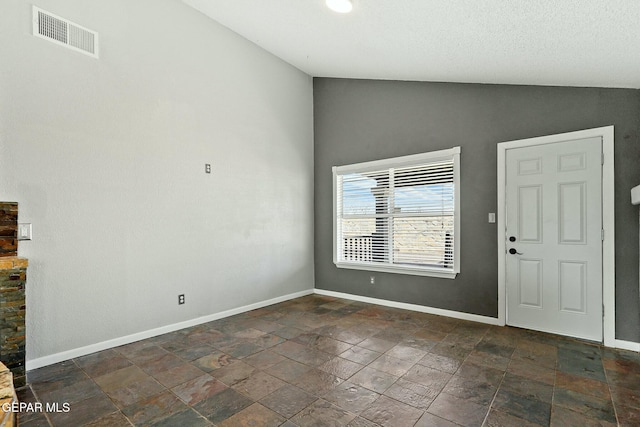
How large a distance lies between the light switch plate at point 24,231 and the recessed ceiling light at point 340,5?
3277mm

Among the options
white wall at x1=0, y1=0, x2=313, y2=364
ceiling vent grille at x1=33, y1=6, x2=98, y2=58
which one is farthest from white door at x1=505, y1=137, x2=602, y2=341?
ceiling vent grille at x1=33, y1=6, x2=98, y2=58

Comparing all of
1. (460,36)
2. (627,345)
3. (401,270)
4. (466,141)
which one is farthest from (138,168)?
(627,345)

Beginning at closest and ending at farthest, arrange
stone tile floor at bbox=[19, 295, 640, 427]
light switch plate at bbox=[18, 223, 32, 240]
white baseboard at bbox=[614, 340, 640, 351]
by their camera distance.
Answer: stone tile floor at bbox=[19, 295, 640, 427], light switch plate at bbox=[18, 223, 32, 240], white baseboard at bbox=[614, 340, 640, 351]

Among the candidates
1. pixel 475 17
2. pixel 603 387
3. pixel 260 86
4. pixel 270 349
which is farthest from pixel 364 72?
pixel 603 387

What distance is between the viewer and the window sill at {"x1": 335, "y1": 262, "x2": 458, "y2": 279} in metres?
4.17

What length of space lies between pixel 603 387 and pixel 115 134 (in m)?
4.75

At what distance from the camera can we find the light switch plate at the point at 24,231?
2682 mm

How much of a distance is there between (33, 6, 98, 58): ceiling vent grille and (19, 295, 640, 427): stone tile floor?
2.88 meters

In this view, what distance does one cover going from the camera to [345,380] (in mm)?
2541

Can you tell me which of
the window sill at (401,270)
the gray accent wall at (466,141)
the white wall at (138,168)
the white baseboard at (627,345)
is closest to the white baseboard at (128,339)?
the white wall at (138,168)

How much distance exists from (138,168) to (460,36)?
3357 millimetres

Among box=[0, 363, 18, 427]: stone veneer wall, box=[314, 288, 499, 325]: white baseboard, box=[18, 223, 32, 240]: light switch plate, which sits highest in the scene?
box=[18, 223, 32, 240]: light switch plate

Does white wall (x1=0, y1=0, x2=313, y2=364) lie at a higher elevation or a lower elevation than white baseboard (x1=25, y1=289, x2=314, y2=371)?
higher

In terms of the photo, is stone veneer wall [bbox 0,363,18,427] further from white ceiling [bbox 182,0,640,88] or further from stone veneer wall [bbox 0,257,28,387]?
white ceiling [bbox 182,0,640,88]
